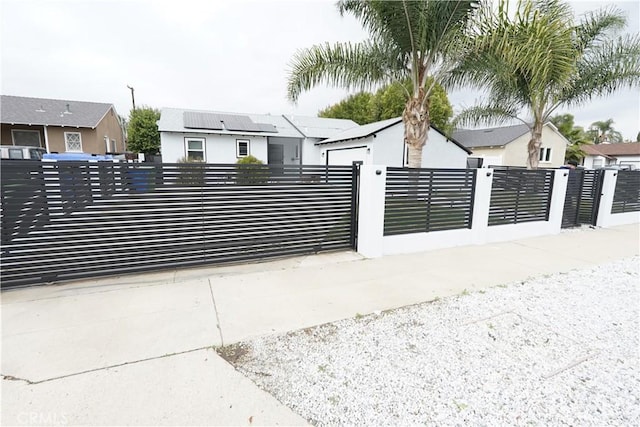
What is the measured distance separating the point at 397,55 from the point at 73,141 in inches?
986

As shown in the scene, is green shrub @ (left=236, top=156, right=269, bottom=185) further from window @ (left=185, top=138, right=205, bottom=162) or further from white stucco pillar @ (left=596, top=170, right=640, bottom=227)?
window @ (left=185, top=138, right=205, bottom=162)

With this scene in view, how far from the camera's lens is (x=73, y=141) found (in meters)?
22.1

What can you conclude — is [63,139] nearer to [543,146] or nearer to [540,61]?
[540,61]

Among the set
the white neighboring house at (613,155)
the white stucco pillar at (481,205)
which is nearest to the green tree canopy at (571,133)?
the white neighboring house at (613,155)

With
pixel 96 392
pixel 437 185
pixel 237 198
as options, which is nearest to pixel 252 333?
pixel 96 392

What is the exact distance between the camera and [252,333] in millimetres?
3160

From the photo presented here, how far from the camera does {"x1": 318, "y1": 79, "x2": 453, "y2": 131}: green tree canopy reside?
25.4 metres

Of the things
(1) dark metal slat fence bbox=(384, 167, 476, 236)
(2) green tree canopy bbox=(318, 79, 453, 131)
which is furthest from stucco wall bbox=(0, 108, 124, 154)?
(1) dark metal slat fence bbox=(384, 167, 476, 236)

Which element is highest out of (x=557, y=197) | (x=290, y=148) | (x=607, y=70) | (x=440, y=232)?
(x=607, y=70)

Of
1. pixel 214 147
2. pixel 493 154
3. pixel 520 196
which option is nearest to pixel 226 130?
pixel 214 147

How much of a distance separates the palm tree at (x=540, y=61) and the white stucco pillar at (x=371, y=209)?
367cm

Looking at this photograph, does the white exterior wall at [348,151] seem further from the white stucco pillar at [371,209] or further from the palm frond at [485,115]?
the white stucco pillar at [371,209]

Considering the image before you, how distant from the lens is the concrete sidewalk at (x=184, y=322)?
2.18m

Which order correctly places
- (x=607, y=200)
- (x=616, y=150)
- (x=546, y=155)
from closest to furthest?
(x=607, y=200) < (x=546, y=155) < (x=616, y=150)
